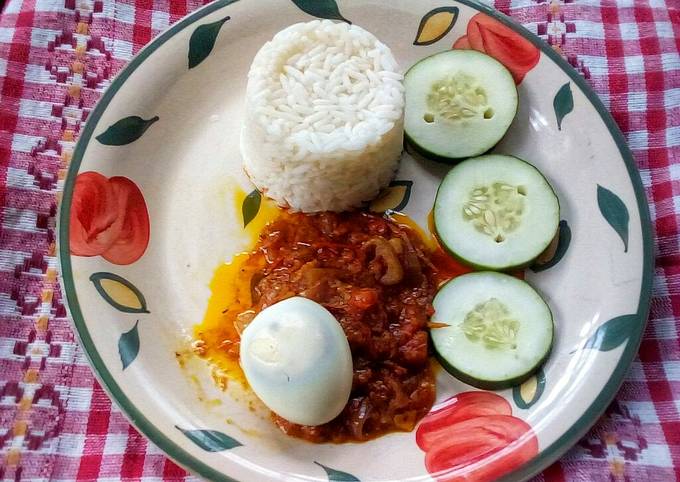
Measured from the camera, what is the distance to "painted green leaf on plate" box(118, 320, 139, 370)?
7.73 feet

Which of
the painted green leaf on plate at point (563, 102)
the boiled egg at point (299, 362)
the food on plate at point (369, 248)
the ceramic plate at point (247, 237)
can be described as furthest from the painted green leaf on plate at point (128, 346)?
the painted green leaf on plate at point (563, 102)

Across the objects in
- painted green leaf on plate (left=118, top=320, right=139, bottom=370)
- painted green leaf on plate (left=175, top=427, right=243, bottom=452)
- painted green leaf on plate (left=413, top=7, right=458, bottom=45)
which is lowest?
painted green leaf on plate (left=175, top=427, right=243, bottom=452)

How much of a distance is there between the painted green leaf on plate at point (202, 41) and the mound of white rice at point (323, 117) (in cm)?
40

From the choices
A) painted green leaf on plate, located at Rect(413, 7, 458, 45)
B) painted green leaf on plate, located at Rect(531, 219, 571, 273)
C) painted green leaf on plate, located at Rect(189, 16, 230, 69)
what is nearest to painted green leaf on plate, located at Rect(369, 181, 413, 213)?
painted green leaf on plate, located at Rect(531, 219, 571, 273)

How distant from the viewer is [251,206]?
290 centimetres

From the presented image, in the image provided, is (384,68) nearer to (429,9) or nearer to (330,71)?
(330,71)

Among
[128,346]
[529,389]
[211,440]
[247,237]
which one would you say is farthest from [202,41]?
[529,389]

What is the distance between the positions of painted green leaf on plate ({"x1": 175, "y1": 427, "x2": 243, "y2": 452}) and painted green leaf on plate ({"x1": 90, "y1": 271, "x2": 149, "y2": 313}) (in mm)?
531

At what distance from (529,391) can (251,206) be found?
1389mm

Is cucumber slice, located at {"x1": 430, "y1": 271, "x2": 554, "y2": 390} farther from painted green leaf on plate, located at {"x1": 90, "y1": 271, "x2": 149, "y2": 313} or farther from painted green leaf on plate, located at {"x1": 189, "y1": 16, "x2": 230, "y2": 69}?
painted green leaf on plate, located at {"x1": 189, "y1": 16, "x2": 230, "y2": 69}

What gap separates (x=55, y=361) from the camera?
2473 mm

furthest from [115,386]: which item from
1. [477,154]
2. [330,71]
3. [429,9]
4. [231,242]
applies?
[429,9]

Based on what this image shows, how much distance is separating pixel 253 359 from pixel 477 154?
4.32ft

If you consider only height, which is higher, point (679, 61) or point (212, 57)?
point (679, 61)
